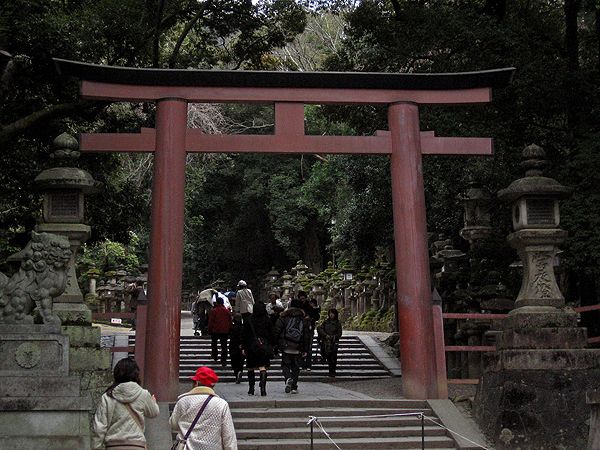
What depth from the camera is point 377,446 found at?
11.3 metres

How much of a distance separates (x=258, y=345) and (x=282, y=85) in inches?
160

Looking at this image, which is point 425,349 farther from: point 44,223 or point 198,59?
point 198,59

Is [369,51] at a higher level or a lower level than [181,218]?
higher

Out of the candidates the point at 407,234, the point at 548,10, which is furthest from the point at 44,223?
the point at 548,10

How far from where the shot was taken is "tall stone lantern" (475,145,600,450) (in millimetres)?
11484

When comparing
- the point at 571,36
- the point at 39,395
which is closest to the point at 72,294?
the point at 39,395

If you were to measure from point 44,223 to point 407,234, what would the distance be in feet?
18.1

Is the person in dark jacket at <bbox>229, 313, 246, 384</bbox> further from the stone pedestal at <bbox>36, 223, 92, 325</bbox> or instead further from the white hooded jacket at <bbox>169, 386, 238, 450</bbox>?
the white hooded jacket at <bbox>169, 386, 238, 450</bbox>

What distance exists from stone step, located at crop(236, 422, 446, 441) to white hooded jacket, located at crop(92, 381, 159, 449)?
4.97 m

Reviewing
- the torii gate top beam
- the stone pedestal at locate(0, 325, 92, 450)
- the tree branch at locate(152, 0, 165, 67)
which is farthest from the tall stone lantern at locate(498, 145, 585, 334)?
the tree branch at locate(152, 0, 165, 67)

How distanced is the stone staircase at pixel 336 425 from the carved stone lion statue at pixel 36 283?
2994 millimetres

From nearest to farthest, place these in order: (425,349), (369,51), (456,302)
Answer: (425,349) < (456,302) < (369,51)

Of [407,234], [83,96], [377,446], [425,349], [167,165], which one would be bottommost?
[377,446]

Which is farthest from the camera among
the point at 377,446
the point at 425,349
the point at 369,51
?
the point at 369,51
